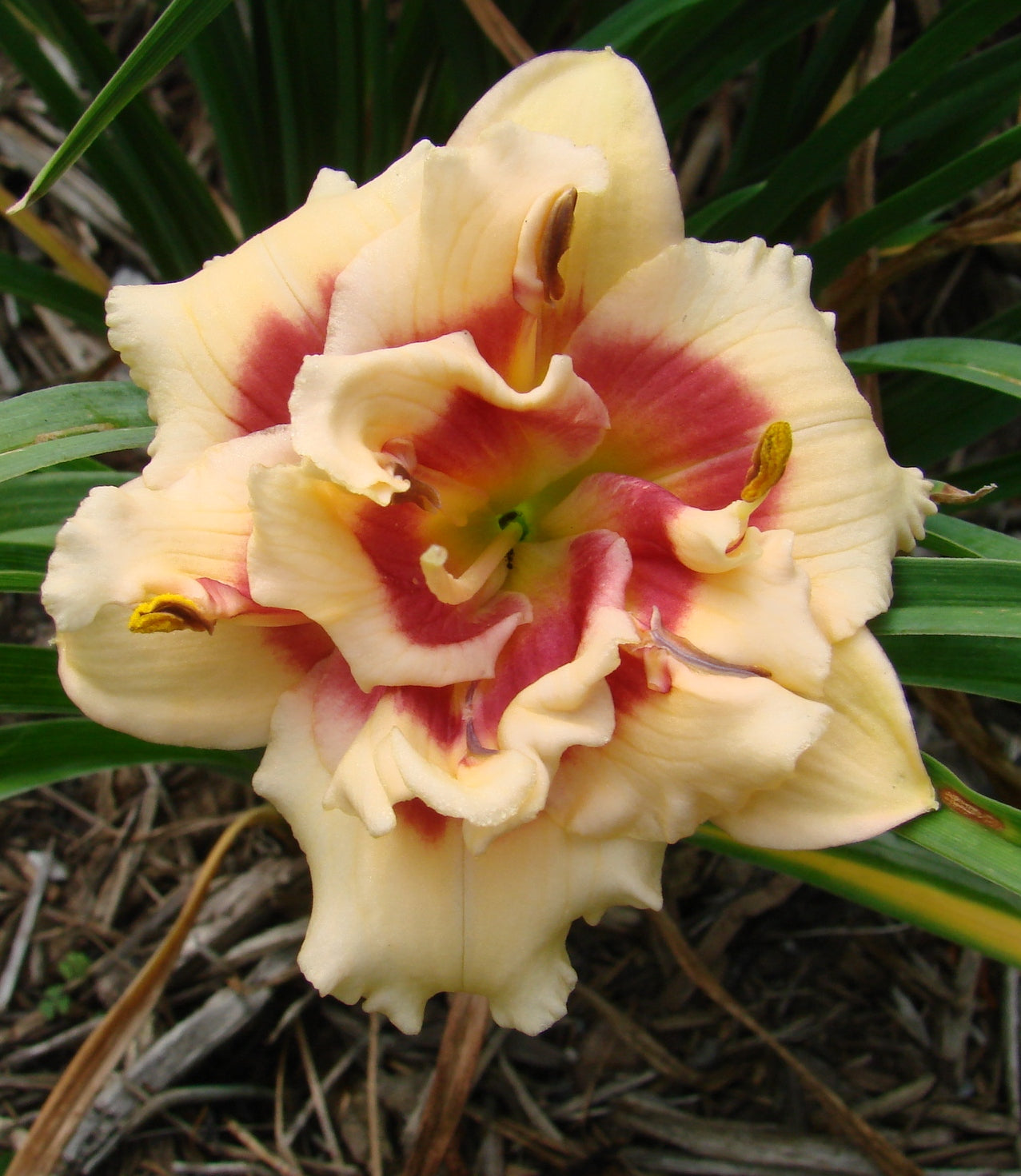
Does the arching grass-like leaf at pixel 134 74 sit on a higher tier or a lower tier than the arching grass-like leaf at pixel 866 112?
higher

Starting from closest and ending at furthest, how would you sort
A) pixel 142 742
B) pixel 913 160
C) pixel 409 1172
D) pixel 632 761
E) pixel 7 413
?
pixel 632 761, pixel 7 413, pixel 142 742, pixel 409 1172, pixel 913 160

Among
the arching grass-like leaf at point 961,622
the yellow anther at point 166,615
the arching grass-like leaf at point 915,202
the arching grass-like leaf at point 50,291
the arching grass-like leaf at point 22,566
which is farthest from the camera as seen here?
the arching grass-like leaf at point 50,291

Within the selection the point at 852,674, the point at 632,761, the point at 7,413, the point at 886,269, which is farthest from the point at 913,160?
the point at 7,413

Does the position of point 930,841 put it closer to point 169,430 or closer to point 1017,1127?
point 169,430

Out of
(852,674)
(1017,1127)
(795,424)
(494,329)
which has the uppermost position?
(494,329)

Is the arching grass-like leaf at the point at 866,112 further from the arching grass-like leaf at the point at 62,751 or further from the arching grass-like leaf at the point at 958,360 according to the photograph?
the arching grass-like leaf at the point at 62,751

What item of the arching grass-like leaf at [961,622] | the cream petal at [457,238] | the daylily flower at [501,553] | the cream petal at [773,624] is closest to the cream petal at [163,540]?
the daylily flower at [501,553]
